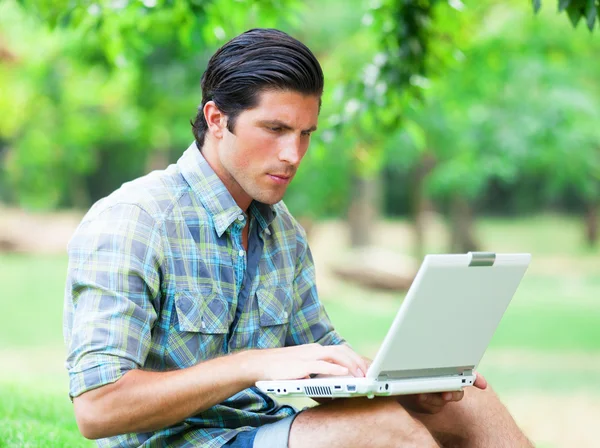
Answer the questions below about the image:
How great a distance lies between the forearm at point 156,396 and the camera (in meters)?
2.20

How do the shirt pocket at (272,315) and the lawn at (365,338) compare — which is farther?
the lawn at (365,338)

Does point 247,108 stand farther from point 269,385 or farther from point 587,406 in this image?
point 587,406

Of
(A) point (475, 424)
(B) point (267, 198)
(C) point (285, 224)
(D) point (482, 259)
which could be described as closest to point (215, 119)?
(B) point (267, 198)

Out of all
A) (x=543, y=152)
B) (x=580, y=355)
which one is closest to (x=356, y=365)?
(x=580, y=355)

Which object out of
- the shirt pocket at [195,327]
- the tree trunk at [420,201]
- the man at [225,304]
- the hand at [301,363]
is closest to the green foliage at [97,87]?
the man at [225,304]

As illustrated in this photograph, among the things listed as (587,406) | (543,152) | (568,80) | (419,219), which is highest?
(568,80)

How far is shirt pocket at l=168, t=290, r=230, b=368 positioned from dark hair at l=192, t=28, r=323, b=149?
479mm

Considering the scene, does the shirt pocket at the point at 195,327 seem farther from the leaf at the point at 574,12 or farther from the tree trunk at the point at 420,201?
the tree trunk at the point at 420,201

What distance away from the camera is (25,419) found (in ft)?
12.4

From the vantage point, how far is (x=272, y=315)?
2699 mm

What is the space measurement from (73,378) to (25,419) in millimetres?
1711

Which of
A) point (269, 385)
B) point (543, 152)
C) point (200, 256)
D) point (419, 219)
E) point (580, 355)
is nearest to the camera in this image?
point (269, 385)

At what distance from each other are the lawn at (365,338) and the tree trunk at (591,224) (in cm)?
361

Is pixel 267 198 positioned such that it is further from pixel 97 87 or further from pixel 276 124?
pixel 97 87
